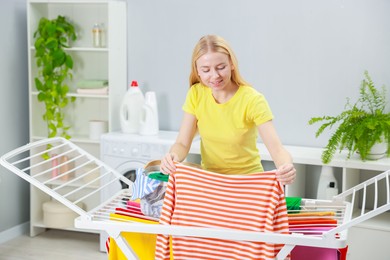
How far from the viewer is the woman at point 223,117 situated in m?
2.29

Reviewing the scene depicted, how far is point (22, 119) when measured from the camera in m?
4.79

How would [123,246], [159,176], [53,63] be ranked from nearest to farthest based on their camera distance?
[123,246]
[159,176]
[53,63]

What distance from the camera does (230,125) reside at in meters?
2.39

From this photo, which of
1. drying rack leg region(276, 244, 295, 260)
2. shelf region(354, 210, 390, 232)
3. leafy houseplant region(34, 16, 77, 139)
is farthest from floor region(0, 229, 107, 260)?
drying rack leg region(276, 244, 295, 260)

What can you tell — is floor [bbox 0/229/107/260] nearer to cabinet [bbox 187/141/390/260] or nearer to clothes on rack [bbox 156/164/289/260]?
cabinet [bbox 187/141/390/260]

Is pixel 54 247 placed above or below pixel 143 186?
below

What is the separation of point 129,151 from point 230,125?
6.53ft

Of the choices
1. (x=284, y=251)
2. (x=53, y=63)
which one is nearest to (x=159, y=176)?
(x=284, y=251)

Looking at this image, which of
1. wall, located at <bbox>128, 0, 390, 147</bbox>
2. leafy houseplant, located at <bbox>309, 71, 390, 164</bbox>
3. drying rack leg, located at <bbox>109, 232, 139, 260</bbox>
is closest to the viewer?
drying rack leg, located at <bbox>109, 232, 139, 260</bbox>

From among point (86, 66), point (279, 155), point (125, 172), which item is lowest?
point (125, 172)

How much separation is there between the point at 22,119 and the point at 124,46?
98cm

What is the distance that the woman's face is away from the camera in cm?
228

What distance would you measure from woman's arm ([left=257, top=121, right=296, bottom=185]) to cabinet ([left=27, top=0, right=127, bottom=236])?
235cm

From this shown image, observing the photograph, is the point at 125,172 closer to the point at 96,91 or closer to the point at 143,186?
the point at 96,91
